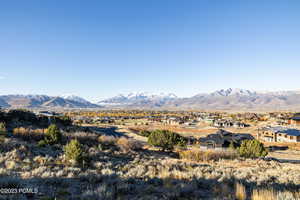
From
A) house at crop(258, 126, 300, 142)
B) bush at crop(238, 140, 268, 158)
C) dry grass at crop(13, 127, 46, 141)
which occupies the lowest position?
house at crop(258, 126, 300, 142)

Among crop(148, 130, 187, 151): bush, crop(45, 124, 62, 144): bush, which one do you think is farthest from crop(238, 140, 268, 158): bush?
crop(45, 124, 62, 144): bush

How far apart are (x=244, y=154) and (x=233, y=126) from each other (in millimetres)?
58125

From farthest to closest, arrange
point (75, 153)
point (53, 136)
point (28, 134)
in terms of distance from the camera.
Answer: point (28, 134) < point (53, 136) < point (75, 153)

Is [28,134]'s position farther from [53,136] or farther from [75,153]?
[75,153]

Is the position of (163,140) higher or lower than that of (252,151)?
higher

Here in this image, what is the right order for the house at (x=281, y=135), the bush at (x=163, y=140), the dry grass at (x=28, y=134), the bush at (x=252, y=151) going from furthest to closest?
the house at (x=281, y=135), the bush at (x=163, y=140), the bush at (x=252, y=151), the dry grass at (x=28, y=134)

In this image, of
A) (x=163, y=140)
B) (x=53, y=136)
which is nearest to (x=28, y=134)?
(x=53, y=136)

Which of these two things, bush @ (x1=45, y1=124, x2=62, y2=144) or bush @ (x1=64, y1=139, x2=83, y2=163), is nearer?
bush @ (x1=64, y1=139, x2=83, y2=163)

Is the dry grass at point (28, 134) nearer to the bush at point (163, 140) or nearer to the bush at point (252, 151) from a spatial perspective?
the bush at point (163, 140)

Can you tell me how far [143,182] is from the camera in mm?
9195

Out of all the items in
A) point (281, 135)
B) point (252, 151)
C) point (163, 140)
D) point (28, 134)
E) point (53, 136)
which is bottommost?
point (281, 135)

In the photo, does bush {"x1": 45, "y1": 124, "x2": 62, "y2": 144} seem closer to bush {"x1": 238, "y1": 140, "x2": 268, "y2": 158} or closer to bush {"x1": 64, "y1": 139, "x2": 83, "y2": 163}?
bush {"x1": 64, "y1": 139, "x2": 83, "y2": 163}

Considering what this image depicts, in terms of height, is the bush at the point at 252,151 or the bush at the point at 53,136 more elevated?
the bush at the point at 53,136

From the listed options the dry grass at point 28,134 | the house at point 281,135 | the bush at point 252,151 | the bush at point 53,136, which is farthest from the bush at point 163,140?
A: the house at point 281,135
